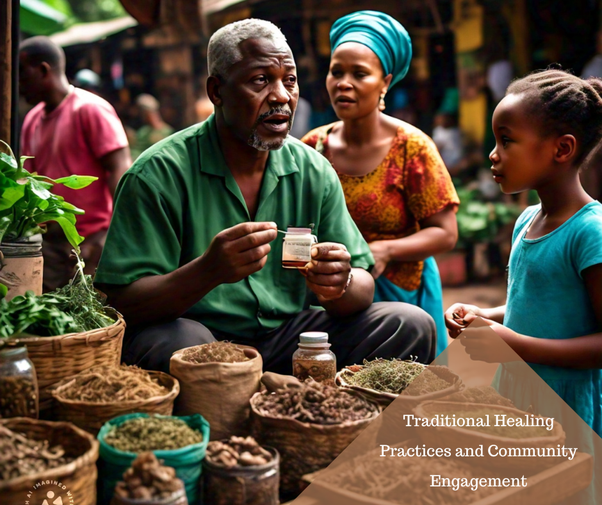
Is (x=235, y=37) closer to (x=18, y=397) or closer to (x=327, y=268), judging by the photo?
(x=327, y=268)

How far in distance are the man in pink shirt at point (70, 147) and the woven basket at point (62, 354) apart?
264 cm

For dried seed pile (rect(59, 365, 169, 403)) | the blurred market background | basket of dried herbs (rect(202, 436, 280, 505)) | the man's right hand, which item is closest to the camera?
basket of dried herbs (rect(202, 436, 280, 505))

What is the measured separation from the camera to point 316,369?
2.40 metres

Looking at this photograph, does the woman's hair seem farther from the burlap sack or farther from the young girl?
the burlap sack

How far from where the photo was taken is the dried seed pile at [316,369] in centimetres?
239

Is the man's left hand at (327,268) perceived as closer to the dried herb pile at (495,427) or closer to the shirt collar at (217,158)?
the shirt collar at (217,158)

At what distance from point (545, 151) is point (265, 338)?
4.43 feet

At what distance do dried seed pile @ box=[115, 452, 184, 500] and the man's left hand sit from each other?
1120 mm

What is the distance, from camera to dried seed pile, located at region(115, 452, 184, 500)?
153cm

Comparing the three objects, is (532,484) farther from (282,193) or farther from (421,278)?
(421,278)

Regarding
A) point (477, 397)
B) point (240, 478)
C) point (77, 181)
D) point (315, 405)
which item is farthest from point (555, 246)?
point (77, 181)

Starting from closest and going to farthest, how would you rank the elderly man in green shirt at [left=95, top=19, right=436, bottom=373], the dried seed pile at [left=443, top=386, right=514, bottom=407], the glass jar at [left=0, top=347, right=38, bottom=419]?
the glass jar at [left=0, top=347, right=38, bottom=419] → the dried seed pile at [left=443, top=386, right=514, bottom=407] → the elderly man in green shirt at [left=95, top=19, right=436, bottom=373]

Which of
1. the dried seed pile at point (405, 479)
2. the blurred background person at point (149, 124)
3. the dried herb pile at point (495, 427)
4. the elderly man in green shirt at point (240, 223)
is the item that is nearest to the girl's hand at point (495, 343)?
the dried herb pile at point (495, 427)

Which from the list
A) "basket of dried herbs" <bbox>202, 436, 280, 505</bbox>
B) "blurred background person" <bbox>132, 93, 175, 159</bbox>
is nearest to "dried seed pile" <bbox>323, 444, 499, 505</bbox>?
"basket of dried herbs" <bbox>202, 436, 280, 505</bbox>
